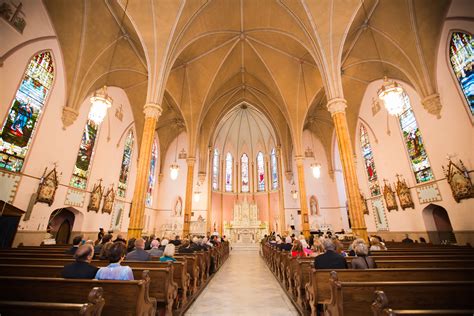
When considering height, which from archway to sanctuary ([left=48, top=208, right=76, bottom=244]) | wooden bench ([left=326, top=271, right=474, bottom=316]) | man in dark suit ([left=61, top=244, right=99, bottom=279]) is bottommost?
wooden bench ([left=326, top=271, right=474, bottom=316])

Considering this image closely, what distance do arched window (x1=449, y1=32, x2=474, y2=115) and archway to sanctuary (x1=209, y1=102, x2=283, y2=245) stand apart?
15.1 metres

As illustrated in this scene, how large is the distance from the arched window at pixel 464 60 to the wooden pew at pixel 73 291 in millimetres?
12469

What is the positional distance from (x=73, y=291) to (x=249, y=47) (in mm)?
16058

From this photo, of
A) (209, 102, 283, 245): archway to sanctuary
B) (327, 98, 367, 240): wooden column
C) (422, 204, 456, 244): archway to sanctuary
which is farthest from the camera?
(209, 102, 283, 245): archway to sanctuary

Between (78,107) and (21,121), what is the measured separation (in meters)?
2.91

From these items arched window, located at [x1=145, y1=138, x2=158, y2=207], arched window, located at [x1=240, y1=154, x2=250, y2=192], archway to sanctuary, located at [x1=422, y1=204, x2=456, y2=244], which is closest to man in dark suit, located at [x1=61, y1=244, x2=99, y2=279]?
archway to sanctuary, located at [x1=422, y1=204, x2=456, y2=244]

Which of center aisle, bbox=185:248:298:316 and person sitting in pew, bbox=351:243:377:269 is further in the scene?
center aisle, bbox=185:248:298:316

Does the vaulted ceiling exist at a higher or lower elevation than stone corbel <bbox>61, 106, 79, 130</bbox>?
higher

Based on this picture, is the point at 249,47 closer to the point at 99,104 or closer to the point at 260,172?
the point at 99,104

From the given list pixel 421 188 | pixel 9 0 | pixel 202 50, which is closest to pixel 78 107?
pixel 9 0

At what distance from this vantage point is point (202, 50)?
1388 cm

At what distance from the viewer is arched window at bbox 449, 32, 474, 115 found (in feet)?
27.1

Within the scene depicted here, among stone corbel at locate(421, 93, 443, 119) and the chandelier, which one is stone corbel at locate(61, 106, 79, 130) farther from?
stone corbel at locate(421, 93, 443, 119)

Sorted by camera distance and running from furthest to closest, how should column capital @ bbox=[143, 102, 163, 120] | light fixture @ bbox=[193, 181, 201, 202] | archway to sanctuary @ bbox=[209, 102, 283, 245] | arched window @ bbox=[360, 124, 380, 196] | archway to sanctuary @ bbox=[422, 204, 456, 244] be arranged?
archway to sanctuary @ bbox=[209, 102, 283, 245]
light fixture @ bbox=[193, 181, 201, 202]
arched window @ bbox=[360, 124, 380, 196]
archway to sanctuary @ bbox=[422, 204, 456, 244]
column capital @ bbox=[143, 102, 163, 120]
